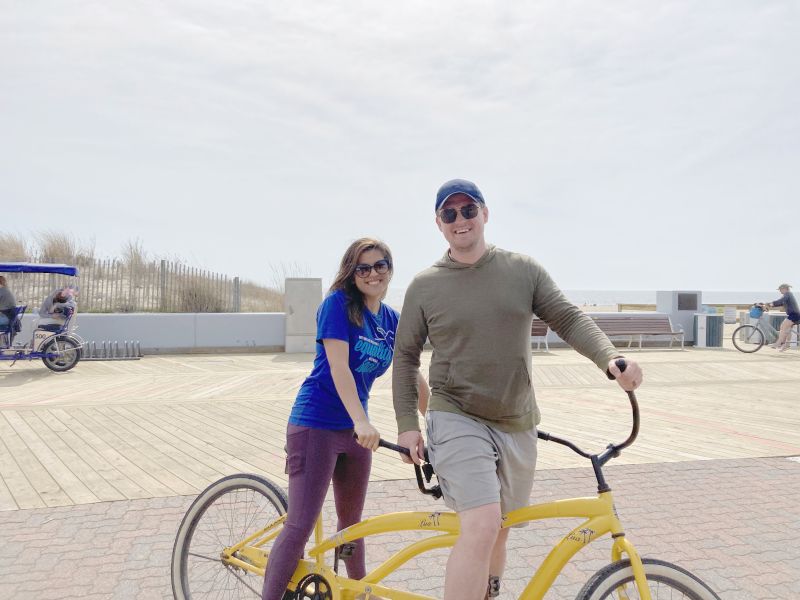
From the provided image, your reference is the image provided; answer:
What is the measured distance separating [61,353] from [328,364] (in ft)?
37.2

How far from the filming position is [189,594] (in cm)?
319

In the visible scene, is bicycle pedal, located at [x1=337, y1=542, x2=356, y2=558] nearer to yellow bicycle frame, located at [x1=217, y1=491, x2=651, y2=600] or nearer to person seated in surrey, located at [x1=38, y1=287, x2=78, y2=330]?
yellow bicycle frame, located at [x1=217, y1=491, x2=651, y2=600]

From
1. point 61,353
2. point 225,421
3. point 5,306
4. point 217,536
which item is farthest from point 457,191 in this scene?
point 5,306

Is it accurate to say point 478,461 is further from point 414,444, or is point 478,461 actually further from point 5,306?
point 5,306

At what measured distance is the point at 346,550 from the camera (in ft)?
9.35

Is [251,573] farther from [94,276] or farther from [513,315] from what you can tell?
[94,276]

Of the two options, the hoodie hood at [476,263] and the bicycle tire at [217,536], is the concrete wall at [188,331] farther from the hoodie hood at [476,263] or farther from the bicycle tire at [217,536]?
the hoodie hood at [476,263]

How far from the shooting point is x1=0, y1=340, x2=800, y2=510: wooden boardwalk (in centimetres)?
570

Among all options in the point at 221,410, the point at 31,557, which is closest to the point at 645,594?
the point at 31,557

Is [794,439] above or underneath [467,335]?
underneath

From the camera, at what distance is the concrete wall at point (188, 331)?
53.8 ft

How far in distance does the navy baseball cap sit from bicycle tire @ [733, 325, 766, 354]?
A: 16990mm

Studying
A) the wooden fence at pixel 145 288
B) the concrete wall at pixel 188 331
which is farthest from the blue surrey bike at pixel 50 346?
the wooden fence at pixel 145 288

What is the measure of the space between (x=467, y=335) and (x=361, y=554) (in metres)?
1.10
